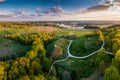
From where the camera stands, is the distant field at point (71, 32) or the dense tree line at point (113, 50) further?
the distant field at point (71, 32)

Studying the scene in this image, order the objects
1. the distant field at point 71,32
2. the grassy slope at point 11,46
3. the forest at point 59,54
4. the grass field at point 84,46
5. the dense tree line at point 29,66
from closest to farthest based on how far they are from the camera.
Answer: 1. the forest at point 59,54
2. the dense tree line at point 29,66
3. the grass field at point 84,46
4. the grassy slope at point 11,46
5. the distant field at point 71,32

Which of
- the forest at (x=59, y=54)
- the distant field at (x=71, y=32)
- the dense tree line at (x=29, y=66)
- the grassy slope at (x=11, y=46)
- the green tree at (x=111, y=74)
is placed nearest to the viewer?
the green tree at (x=111, y=74)

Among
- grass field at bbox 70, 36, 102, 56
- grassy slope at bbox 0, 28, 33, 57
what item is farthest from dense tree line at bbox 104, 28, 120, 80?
grassy slope at bbox 0, 28, 33, 57

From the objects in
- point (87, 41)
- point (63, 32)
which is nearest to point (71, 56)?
point (87, 41)

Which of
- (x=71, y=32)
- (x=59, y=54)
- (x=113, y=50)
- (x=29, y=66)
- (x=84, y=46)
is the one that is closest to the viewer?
(x=113, y=50)

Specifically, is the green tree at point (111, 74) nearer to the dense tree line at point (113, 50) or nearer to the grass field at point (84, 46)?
the dense tree line at point (113, 50)

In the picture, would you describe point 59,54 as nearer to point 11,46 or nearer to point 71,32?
point 71,32

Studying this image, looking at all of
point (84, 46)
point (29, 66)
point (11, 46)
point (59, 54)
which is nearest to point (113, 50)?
point (84, 46)

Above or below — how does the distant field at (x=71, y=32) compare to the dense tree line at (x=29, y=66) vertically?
above

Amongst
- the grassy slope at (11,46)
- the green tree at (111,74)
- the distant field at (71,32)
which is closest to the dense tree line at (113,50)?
the green tree at (111,74)

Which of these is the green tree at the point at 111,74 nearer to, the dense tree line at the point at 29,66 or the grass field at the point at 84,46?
the dense tree line at the point at 29,66

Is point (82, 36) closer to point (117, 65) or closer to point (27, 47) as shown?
point (27, 47)
